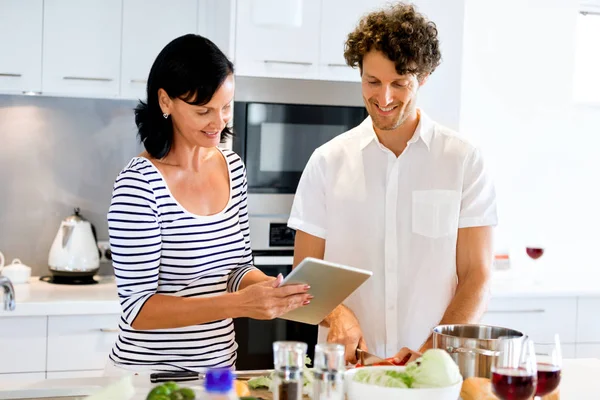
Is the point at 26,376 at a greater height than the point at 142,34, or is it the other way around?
the point at 142,34

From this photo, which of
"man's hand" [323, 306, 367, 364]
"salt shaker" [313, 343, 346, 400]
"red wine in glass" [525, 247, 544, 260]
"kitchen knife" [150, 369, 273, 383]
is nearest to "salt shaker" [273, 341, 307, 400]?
"salt shaker" [313, 343, 346, 400]

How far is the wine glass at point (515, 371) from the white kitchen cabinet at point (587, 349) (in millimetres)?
2414

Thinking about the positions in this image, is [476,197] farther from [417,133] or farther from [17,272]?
[17,272]

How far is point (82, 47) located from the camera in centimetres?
342

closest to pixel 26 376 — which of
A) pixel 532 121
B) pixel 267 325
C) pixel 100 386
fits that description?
pixel 267 325

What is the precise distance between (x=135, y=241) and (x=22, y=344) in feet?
4.54

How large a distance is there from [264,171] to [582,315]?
1.50 m

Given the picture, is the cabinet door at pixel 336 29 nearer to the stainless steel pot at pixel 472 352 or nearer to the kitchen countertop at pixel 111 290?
the kitchen countertop at pixel 111 290

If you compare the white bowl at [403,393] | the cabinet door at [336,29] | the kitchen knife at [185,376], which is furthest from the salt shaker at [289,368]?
the cabinet door at [336,29]

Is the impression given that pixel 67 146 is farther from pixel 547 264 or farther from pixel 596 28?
pixel 596 28

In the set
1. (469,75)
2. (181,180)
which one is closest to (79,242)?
(181,180)

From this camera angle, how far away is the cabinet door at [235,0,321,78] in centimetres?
333

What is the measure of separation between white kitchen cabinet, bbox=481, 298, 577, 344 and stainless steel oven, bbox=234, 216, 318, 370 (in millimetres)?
784

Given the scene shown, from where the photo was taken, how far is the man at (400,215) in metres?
2.26
